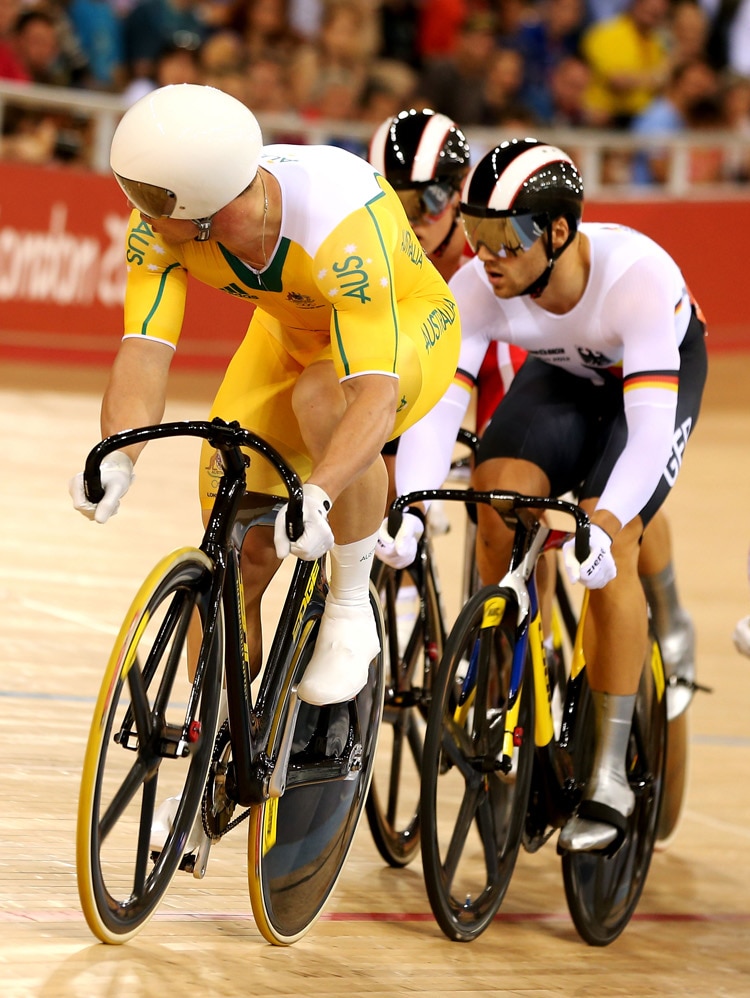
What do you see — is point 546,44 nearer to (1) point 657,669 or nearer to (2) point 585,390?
(2) point 585,390

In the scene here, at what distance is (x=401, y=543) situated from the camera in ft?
11.6

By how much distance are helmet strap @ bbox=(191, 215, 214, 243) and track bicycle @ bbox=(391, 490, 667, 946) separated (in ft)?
2.55

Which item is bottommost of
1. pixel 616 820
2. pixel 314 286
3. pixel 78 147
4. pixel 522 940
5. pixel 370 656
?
pixel 522 940

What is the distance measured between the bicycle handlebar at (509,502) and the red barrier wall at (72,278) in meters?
6.35

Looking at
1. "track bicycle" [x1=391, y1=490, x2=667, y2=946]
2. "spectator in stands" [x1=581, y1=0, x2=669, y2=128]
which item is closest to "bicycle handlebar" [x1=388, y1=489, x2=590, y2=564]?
"track bicycle" [x1=391, y1=490, x2=667, y2=946]

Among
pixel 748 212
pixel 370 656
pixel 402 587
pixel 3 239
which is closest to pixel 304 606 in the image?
pixel 370 656

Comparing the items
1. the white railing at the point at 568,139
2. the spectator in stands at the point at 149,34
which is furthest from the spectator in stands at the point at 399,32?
the spectator in stands at the point at 149,34

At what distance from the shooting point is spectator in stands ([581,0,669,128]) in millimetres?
11672

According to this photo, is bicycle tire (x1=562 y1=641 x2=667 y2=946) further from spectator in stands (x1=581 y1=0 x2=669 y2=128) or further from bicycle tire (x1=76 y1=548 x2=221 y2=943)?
spectator in stands (x1=581 y1=0 x2=669 y2=128)

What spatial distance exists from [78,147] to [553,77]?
3799 millimetres

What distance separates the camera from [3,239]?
30.3 feet

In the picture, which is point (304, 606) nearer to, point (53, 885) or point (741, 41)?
point (53, 885)

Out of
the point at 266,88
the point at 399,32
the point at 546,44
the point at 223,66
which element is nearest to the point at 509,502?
the point at 223,66

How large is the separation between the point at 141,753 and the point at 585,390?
5.48 ft
